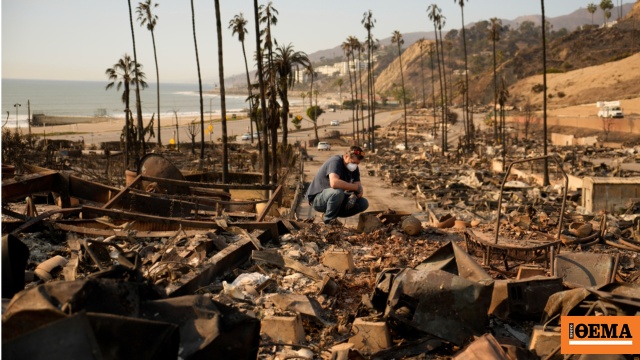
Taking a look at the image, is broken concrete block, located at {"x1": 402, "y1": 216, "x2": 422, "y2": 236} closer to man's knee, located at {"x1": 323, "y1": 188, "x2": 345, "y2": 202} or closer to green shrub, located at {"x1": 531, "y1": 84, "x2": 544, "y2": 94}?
man's knee, located at {"x1": 323, "y1": 188, "x2": 345, "y2": 202}

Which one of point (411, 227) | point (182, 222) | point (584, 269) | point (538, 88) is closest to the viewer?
point (584, 269)

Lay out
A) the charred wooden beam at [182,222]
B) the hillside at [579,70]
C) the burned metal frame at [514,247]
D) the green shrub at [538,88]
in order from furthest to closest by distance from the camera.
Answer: the green shrub at [538,88], the hillside at [579,70], the charred wooden beam at [182,222], the burned metal frame at [514,247]

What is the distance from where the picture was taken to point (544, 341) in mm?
5234

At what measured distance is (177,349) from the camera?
4121 millimetres

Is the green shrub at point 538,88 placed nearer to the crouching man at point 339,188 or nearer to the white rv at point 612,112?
the white rv at point 612,112

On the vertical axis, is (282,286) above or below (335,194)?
Result: below

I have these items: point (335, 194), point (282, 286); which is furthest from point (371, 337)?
point (335, 194)

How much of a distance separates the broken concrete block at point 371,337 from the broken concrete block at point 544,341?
1.19 meters

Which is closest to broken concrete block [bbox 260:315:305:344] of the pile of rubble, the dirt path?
the pile of rubble

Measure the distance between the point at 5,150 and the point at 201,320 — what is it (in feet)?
77.3

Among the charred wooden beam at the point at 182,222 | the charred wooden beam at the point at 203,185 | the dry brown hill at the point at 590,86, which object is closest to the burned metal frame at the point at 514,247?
the charred wooden beam at the point at 182,222

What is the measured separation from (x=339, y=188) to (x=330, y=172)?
11.2 inches

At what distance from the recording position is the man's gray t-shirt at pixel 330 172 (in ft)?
31.9

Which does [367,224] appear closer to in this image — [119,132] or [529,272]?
[529,272]
